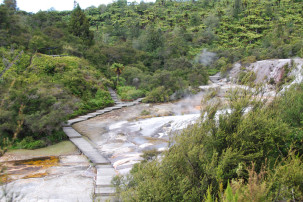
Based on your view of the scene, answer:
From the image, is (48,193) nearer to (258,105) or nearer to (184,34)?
Answer: (258,105)

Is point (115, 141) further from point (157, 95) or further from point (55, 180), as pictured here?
point (157, 95)

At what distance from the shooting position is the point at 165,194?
3465 mm

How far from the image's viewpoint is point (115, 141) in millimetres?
8406

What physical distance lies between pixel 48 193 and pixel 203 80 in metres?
16.4

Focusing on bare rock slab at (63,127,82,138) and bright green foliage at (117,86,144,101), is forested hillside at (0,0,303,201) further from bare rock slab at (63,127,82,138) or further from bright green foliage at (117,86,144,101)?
bare rock slab at (63,127,82,138)

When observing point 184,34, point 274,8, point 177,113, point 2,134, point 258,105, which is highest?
point 274,8

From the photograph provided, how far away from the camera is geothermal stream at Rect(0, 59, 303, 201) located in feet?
16.9

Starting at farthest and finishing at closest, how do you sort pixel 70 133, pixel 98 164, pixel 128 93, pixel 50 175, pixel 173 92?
pixel 173 92
pixel 128 93
pixel 70 133
pixel 98 164
pixel 50 175

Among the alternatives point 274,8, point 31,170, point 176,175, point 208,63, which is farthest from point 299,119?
point 274,8

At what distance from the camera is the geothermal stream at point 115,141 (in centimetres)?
514

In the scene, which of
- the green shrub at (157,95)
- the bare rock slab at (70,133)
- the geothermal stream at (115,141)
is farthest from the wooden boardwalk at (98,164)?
the green shrub at (157,95)

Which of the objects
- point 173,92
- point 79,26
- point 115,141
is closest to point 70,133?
point 115,141

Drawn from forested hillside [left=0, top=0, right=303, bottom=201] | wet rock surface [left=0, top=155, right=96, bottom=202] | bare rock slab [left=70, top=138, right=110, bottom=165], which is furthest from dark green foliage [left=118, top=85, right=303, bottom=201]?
bare rock slab [left=70, top=138, right=110, bottom=165]

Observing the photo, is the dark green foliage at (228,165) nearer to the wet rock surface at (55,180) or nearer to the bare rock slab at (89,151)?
the wet rock surface at (55,180)
